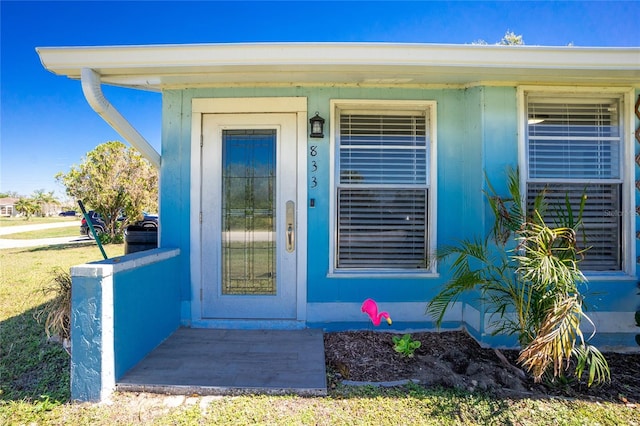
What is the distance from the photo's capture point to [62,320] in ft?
8.84

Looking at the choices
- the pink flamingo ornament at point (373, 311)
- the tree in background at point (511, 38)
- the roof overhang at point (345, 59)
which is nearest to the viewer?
the roof overhang at point (345, 59)

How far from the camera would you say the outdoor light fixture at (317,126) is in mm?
3346

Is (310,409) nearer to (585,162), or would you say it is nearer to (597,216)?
(597,216)

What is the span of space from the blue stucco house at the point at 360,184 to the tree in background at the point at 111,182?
8.53 meters

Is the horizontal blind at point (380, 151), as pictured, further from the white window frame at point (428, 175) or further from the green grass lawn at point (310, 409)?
the green grass lawn at point (310, 409)

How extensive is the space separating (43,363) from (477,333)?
3794 mm

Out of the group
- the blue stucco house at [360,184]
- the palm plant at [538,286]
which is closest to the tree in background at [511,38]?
the blue stucco house at [360,184]

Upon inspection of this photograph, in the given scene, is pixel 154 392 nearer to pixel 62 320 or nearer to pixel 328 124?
pixel 62 320

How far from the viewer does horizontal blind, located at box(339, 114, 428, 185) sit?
342 cm

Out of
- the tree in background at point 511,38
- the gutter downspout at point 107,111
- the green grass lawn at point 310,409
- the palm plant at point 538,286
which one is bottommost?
the green grass lawn at point 310,409

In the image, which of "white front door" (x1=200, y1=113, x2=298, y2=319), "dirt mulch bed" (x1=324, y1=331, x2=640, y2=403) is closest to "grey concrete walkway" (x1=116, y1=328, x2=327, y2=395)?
"dirt mulch bed" (x1=324, y1=331, x2=640, y2=403)

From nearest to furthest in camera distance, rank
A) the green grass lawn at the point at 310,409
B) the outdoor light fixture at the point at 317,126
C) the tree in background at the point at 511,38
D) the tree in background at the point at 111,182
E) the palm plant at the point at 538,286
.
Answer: the green grass lawn at the point at 310,409 < the palm plant at the point at 538,286 < the outdoor light fixture at the point at 317,126 < the tree in background at the point at 511,38 < the tree in background at the point at 111,182

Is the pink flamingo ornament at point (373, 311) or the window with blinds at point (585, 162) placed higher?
the window with blinds at point (585, 162)

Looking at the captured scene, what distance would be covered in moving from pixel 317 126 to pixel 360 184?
72 cm
